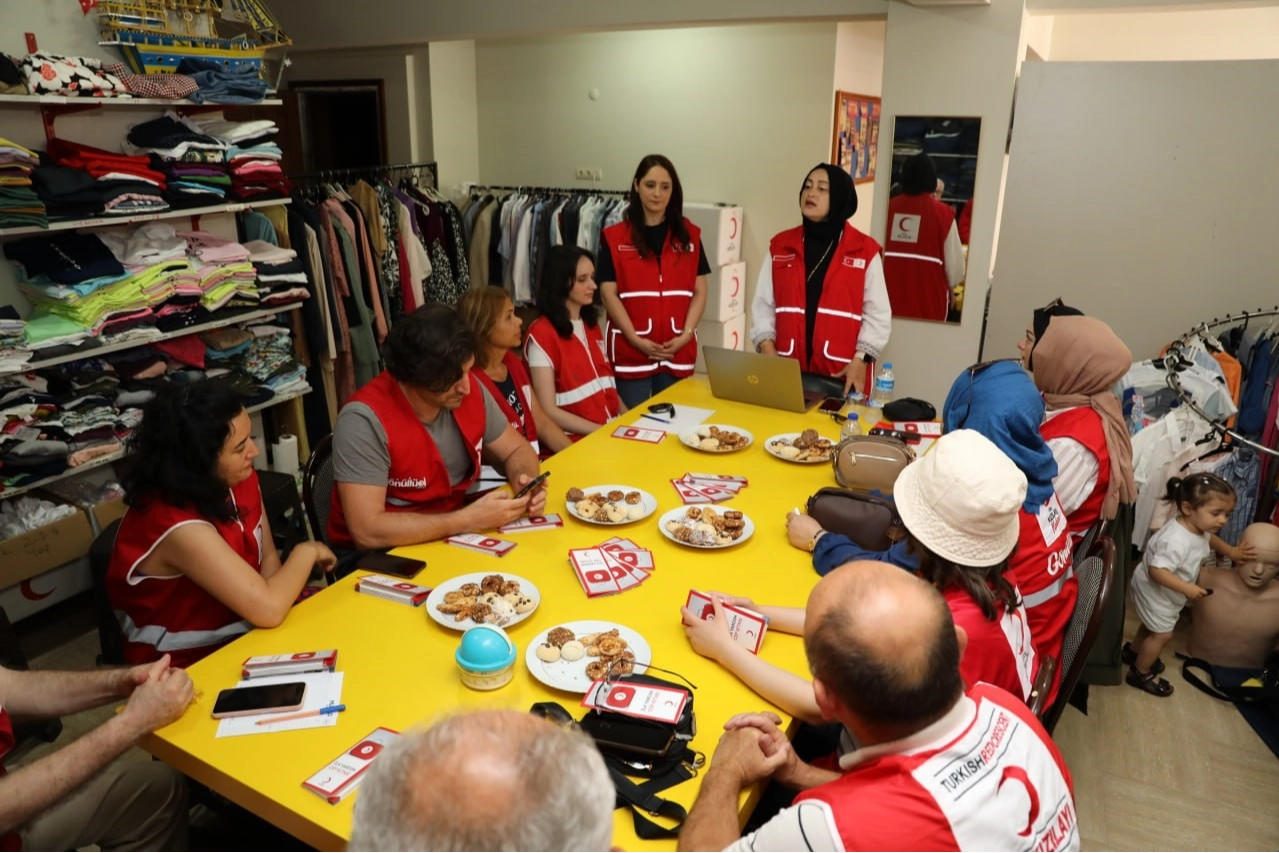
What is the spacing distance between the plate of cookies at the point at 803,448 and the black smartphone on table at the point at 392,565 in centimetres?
127

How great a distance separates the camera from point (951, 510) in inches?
62.9

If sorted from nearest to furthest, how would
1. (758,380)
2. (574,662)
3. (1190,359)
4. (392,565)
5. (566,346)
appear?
(574,662) → (392,565) → (758,380) → (566,346) → (1190,359)

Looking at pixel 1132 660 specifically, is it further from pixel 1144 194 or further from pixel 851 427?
pixel 1144 194

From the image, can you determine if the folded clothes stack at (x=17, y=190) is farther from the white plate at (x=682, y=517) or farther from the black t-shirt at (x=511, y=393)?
the white plate at (x=682, y=517)

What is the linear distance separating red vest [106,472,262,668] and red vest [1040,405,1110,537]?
2221 millimetres

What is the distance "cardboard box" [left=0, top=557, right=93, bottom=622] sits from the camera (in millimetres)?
3154

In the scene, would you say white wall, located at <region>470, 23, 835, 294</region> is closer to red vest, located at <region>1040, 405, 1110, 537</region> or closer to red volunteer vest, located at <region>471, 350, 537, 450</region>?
red volunteer vest, located at <region>471, 350, 537, 450</region>

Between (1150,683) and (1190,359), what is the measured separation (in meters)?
1.40

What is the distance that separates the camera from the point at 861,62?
6250mm

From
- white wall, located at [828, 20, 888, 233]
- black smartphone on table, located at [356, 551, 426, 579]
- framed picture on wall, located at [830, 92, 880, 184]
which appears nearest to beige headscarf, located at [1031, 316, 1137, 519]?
black smartphone on table, located at [356, 551, 426, 579]

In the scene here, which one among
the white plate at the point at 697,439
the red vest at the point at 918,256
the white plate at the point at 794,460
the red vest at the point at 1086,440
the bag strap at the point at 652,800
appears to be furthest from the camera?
the red vest at the point at 918,256

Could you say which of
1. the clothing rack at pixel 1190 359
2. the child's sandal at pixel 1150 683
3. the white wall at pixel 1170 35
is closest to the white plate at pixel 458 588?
the child's sandal at pixel 1150 683

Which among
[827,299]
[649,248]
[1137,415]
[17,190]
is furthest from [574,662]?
[1137,415]

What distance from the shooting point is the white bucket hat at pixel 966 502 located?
1.57 meters
